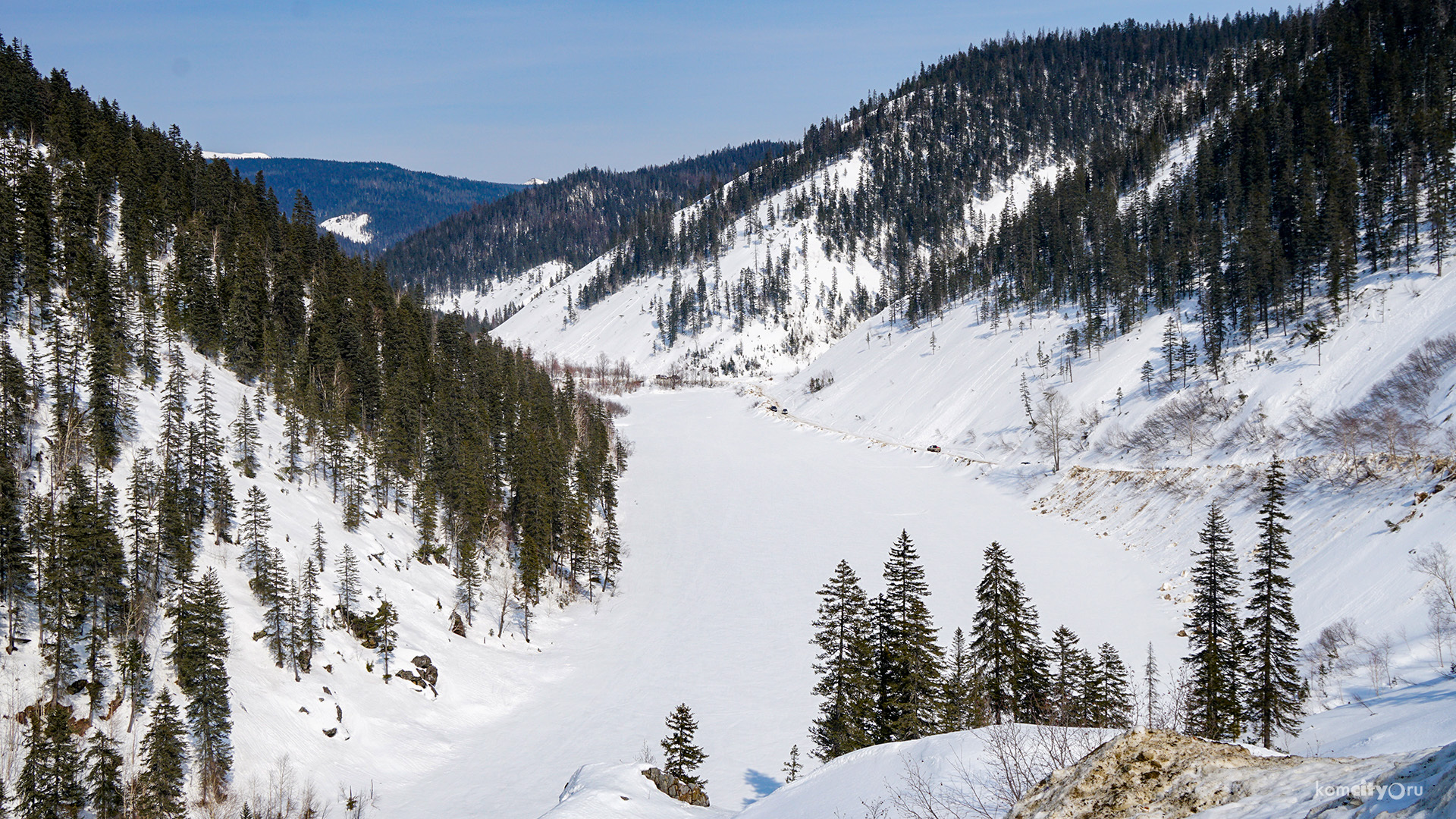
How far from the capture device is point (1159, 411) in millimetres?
78125

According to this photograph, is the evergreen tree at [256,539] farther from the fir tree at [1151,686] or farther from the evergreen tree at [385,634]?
the fir tree at [1151,686]

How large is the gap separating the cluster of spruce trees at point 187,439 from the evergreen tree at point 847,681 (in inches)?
1042

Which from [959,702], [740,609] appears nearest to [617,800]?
[959,702]

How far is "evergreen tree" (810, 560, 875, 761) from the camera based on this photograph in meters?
28.9

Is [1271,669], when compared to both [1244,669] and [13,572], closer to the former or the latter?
[1244,669]

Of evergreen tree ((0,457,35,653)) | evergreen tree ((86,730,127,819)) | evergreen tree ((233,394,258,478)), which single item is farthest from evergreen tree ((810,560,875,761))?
evergreen tree ((233,394,258,478))

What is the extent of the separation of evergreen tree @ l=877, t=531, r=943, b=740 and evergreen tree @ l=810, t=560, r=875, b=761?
86 cm

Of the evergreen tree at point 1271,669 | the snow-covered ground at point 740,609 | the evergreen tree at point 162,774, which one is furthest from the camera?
the snow-covered ground at point 740,609

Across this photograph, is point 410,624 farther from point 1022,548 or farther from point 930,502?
point 930,502

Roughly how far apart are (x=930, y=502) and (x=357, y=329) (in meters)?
71.4

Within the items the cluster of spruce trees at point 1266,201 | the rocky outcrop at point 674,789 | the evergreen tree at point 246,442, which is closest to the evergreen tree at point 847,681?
the rocky outcrop at point 674,789

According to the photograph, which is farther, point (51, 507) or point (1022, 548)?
point (1022, 548)

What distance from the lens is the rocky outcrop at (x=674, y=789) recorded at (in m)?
24.2

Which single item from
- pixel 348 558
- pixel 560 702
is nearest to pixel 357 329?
pixel 348 558
